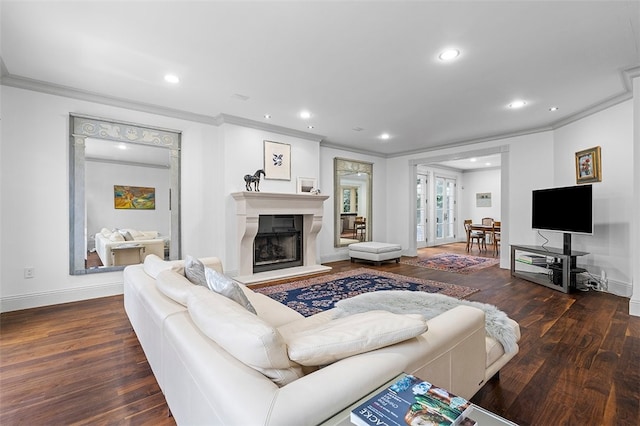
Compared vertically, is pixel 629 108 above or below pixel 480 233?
above

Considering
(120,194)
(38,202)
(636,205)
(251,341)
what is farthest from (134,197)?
(636,205)

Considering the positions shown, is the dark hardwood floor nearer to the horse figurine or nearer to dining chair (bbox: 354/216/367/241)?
the horse figurine

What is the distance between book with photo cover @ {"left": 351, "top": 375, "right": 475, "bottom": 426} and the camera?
2.40 ft

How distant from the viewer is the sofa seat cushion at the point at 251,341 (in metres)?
0.92

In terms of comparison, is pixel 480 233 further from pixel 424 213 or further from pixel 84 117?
pixel 84 117

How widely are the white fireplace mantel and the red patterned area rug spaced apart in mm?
2099

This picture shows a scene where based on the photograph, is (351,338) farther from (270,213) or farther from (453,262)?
(453,262)

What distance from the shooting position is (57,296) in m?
3.47

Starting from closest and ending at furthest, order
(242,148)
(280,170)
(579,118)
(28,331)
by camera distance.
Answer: (28,331), (579,118), (242,148), (280,170)

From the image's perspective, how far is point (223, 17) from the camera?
2.22 m

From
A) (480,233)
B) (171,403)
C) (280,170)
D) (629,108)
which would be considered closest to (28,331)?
(171,403)

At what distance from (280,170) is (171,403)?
417 centimetres

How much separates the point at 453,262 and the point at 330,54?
503 centimetres

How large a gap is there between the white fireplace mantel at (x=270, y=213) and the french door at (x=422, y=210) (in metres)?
4.35
